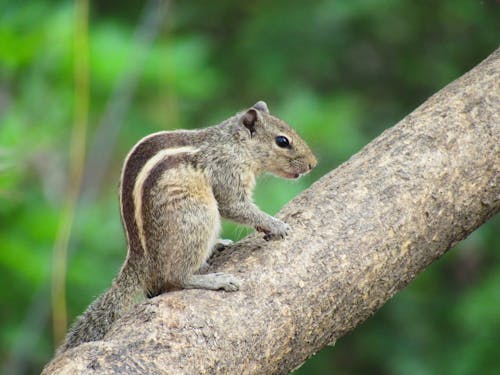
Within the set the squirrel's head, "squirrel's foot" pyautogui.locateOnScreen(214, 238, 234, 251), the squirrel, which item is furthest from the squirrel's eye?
"squirrel's foot" pyautogui.locateOnScreen(214, 238, 234, 251)

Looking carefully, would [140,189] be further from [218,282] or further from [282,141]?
[282,141]

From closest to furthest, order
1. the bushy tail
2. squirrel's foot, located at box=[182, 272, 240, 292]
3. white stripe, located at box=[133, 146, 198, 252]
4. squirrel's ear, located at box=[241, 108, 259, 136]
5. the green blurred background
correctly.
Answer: squirrel's foot, located at box=[182, 272, 240, 292], the bushy tail, white stripe, located at box=[133, 146, 198, 252], squirrel's ear, located at box=[241, 108, 259, 136], the green blurred background

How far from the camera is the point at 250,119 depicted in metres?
4.30

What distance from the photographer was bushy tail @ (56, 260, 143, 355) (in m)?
3.57

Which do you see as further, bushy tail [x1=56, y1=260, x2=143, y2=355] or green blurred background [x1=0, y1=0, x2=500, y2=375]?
green blurred background [x1=0, y1=0, x2=500, y2=375]

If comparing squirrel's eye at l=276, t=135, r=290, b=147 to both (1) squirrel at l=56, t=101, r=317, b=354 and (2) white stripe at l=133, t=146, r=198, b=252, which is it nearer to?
(1) squirrel at l=56, t=101, r=317, b=354

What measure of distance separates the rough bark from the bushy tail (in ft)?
1.12

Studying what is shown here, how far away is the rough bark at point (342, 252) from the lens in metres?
3.12

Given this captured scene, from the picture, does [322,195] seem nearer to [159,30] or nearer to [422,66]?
[159,30]

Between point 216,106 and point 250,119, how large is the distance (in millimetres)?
3359

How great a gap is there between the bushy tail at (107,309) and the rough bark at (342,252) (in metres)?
0.34

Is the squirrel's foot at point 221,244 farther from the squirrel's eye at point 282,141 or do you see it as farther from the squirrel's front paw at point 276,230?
the squirrel's eye at point 282,141

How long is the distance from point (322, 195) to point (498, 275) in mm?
3261

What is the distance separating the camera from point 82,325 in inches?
142
